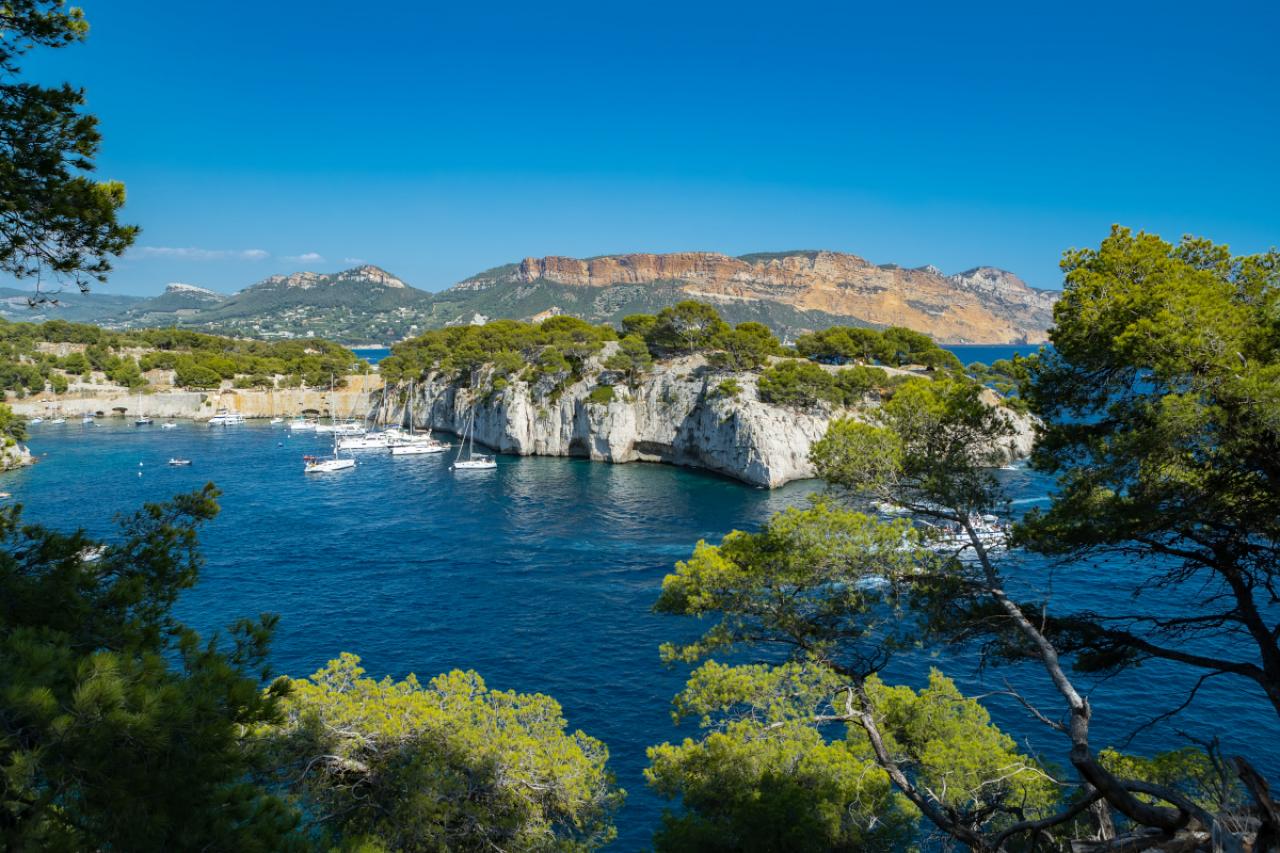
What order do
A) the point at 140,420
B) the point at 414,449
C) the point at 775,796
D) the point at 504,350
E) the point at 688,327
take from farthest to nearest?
the point at 140,420 < the point at 504,350 < the point at 688,327 < the point at 414,449 < the point at 775,796

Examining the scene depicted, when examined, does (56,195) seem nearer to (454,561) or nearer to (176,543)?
(176,543)

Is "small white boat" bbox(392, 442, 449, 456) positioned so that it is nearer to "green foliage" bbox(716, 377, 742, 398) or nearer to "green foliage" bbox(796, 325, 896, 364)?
"green foliage" bbox(716, 377, 742, 398)

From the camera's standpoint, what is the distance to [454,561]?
33.4 meters

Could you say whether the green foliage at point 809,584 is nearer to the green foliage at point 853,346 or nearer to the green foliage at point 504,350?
the green foliage at point 504,350

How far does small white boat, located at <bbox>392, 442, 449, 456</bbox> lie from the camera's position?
212ft

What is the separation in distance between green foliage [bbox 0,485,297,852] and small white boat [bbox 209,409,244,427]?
9108 centimetres

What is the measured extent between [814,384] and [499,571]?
30.4 m

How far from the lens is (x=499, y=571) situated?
3194 centimetres

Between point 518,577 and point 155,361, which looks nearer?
point 518,577

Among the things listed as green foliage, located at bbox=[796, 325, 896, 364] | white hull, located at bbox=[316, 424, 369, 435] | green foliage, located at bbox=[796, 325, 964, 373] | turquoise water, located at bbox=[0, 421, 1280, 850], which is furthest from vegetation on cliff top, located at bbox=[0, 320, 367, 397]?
green foliage, located at bbox=[796, 325, 964, 373]

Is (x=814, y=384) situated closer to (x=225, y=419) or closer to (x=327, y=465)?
(x=327, y=465)

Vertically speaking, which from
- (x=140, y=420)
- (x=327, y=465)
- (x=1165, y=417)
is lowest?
A: (x=327, y=465)

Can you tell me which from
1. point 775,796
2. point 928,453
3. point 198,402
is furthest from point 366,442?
point 928,453

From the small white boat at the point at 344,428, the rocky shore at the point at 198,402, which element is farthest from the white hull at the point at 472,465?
the rocky shore at the point at 198,402
